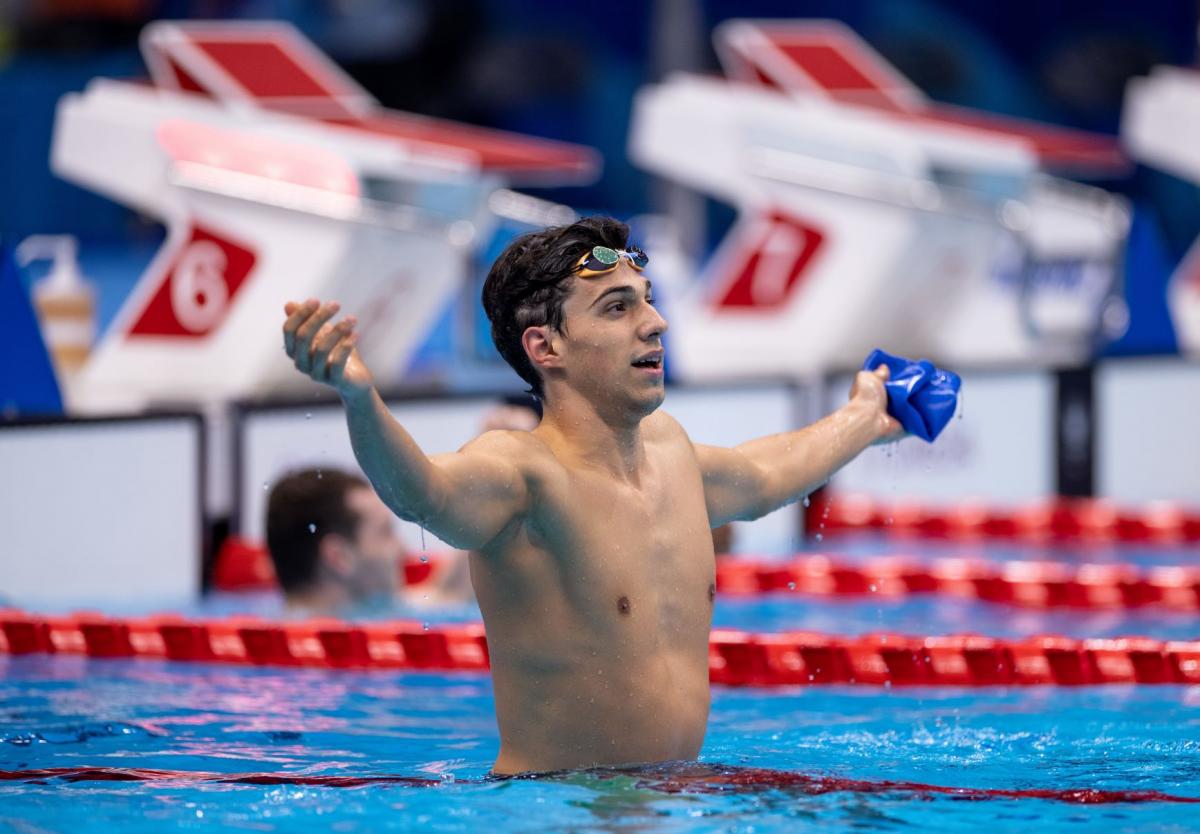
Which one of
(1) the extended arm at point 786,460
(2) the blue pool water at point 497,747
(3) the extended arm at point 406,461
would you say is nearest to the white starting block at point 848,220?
(2) the blue pool water at point 497,747

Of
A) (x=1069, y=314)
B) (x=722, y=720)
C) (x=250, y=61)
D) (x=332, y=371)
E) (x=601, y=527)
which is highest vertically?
(x=250, y=61)

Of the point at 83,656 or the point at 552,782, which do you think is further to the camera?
the point at 83,656

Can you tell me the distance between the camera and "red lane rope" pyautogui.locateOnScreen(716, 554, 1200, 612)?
602 centimetres

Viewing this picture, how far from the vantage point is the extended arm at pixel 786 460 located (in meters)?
3.37

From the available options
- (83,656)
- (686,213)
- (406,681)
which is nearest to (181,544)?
(83,656)

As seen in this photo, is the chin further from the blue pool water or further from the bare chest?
the blue pool water

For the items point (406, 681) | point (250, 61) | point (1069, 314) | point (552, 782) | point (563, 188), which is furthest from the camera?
point (563, 188)

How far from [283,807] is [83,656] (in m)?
2.31

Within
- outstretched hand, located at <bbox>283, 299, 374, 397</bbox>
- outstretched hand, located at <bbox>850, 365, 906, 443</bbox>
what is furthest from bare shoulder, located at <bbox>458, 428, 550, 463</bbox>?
outstretched hand, located at <bbox>850, 365, 906, 443</bbox>

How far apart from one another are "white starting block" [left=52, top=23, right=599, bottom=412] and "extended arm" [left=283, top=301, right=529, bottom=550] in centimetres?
407

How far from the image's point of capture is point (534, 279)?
9.99 ft

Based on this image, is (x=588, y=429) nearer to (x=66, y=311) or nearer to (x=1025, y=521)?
(x=66, y=311)

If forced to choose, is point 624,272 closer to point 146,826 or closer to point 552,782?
point 552,782

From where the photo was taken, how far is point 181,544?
250 inches
